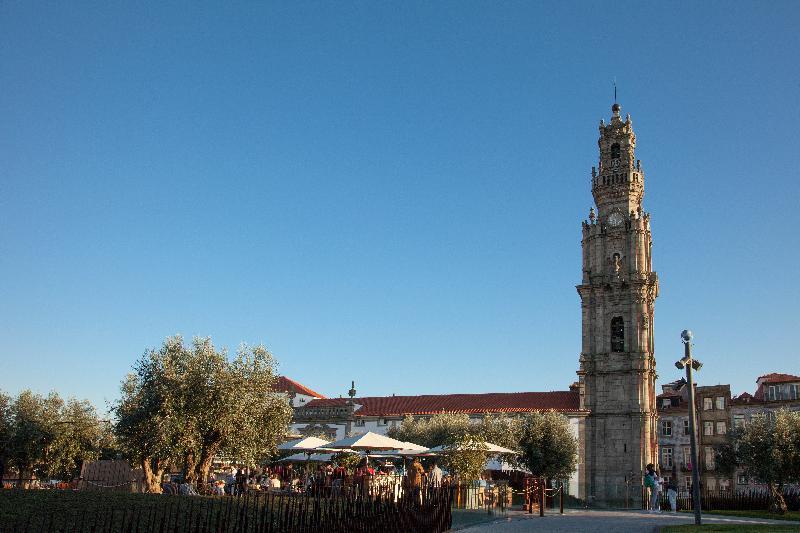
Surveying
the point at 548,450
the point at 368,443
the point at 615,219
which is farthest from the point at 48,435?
the point at 615,219

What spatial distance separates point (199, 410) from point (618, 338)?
42.2 metres

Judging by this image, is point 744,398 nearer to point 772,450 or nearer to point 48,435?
point 772,450

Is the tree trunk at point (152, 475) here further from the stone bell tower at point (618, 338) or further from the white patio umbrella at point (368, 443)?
the stone bell tower at point (618, 338)

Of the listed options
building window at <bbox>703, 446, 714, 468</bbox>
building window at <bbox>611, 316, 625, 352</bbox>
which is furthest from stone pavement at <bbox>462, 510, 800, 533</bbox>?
building window at <bbox>703, 446, 714, 468</bbox>

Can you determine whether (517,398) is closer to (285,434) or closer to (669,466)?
(669,466)

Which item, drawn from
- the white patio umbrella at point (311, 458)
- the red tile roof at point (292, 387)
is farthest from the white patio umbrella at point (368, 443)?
the red tile roof at point (292, 387)

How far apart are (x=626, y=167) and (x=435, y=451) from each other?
142 feet

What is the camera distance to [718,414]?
74.6 metres

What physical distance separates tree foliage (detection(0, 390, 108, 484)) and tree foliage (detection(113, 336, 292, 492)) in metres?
17.8

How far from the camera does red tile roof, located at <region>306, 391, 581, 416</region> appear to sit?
67.3 m

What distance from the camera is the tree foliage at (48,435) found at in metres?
48.2

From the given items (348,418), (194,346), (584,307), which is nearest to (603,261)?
(584,307)

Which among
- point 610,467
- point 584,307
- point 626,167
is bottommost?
point 610,467

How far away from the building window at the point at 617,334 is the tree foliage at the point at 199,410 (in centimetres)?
3761
